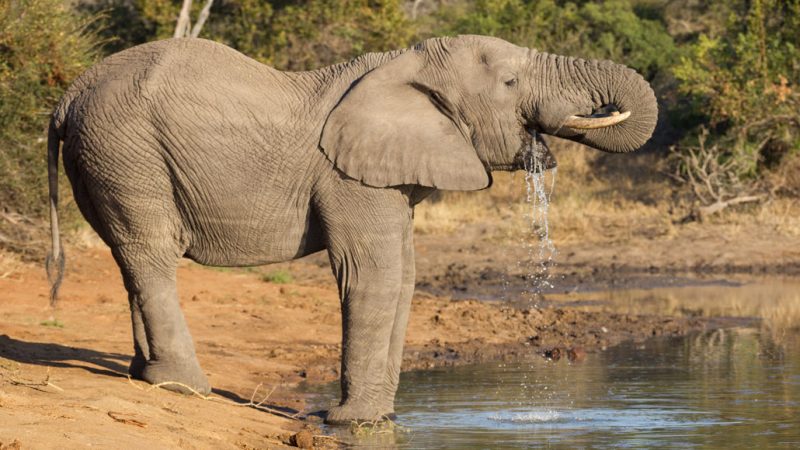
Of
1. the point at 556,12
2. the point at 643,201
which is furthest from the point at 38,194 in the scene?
the point at 556,12

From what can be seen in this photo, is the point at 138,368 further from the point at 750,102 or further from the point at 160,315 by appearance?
the point at 750,102

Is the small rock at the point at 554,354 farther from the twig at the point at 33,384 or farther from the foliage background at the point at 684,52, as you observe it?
the foliage background at the point at 684,52

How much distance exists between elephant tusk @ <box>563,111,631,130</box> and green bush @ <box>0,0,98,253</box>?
7979 mm

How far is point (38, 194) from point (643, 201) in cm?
1072

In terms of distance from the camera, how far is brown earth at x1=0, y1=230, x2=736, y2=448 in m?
7.14

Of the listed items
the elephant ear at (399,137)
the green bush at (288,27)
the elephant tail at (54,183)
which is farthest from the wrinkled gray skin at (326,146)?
the green bush at (288,27)

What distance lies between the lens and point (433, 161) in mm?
8031

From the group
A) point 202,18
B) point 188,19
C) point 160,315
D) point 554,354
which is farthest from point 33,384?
point 188,19

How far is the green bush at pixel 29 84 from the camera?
A: 14312 mm

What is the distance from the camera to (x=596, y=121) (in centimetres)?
777

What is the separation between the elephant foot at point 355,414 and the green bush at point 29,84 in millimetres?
7036

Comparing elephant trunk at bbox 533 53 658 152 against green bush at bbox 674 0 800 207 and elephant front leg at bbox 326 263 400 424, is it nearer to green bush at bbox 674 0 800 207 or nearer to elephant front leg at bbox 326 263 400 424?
elephant front leg at bbox 326 263 400 424

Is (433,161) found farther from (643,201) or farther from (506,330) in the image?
(643,201)

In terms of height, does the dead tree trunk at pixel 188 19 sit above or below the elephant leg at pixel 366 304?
above
